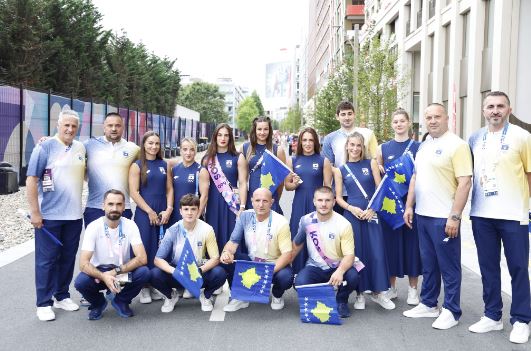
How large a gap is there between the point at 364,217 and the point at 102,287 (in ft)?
8.64

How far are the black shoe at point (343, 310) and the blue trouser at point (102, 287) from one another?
1.84 meters

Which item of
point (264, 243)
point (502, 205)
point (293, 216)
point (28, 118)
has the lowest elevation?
point (264, 243)

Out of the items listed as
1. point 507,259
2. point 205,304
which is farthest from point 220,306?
point 507,259

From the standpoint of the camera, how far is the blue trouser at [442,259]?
5.17 m

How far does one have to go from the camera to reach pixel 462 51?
23391 millimetres

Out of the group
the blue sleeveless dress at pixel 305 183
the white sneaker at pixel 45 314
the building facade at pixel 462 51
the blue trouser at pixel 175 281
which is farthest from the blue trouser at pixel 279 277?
the building facade at pixel 462 51

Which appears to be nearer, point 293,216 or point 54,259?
point 54,259

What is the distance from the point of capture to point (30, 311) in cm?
552

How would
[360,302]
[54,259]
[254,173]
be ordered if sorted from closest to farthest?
1. [54,259]
2. [360,302]
3. [254,173]

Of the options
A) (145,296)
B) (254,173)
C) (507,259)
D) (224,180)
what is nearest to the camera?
(507,259)

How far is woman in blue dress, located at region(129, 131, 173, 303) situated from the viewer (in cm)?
594

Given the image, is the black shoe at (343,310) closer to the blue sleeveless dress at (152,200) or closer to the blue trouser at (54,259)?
the blue sleeveless dress at (152,200)

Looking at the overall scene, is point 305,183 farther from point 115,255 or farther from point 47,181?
point 47,181

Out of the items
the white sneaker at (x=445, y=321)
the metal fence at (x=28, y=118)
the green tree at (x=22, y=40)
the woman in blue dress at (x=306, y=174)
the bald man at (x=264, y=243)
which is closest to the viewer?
the white sneaker at (x=445, y=321)
